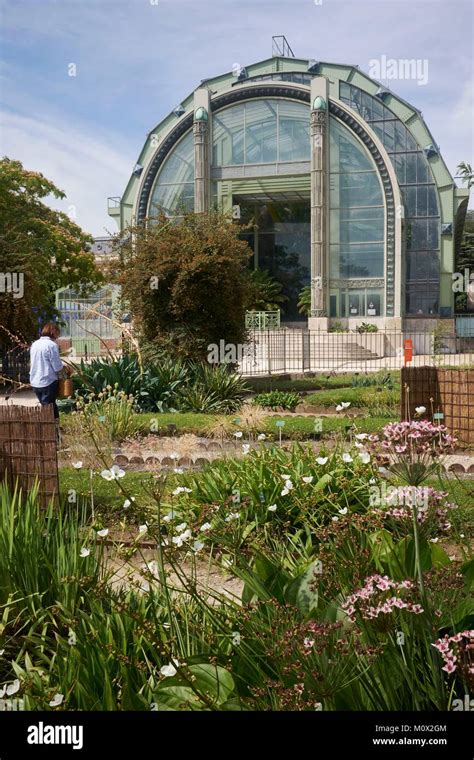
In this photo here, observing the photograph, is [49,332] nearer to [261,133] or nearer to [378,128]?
[378,128]

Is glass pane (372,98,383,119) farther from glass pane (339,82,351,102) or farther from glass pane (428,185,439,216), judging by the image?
glass pane (428,185,439,216)

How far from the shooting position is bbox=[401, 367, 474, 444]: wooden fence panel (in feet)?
30.7

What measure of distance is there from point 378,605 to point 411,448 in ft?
2.83

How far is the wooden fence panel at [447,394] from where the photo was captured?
30.7 feet

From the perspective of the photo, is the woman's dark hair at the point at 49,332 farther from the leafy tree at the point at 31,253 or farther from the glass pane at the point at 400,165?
the glass pane at the point at 400,165

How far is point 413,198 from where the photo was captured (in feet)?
120

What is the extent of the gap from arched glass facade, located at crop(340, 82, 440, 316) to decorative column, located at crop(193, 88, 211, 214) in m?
7.14

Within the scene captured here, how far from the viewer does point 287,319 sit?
41.4 meters

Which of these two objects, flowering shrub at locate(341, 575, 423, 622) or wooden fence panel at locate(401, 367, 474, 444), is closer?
flowering shrub at locate(341, 575, 423, 622)

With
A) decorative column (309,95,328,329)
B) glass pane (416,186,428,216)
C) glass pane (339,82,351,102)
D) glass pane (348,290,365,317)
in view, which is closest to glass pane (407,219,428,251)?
glass pane (416,186,428,216)

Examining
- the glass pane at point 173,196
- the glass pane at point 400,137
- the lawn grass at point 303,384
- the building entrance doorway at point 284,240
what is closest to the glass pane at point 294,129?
the building entrance doorway at point 284,240

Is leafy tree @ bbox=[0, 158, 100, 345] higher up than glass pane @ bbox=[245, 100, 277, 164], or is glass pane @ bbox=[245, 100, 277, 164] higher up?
glass pane @ bbox=[245, 100, 277, 164]

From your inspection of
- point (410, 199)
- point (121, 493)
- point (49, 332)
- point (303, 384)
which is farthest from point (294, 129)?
point (121, 493)
